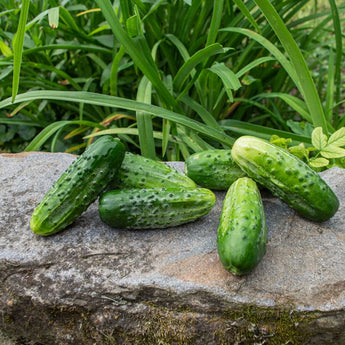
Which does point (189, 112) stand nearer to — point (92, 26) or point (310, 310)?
point (92, 26)

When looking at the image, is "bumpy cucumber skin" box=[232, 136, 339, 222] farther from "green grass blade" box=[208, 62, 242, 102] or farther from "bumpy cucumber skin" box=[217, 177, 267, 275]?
Answer: "green grass blade" box=[208, 62, 242, 102]

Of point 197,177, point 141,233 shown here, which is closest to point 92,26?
point 197,177

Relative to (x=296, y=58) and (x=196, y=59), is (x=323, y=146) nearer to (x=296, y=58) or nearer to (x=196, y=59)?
(x=296, y=58)

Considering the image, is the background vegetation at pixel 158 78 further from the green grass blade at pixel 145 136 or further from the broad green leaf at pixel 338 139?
the broad green leaf at pixel 338 139

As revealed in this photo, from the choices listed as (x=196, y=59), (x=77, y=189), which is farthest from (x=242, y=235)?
(x=196, y=59)

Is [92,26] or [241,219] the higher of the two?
[92,26]

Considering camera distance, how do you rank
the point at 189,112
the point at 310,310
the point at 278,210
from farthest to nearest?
the point at 189,112 < the point at 278,210 < the point at 310,310

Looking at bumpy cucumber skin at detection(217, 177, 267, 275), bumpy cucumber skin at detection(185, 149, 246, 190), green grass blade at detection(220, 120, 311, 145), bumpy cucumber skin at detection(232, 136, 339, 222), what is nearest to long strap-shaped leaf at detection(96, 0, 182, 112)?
green grass blade at detection(220, 120, 311, 145)
